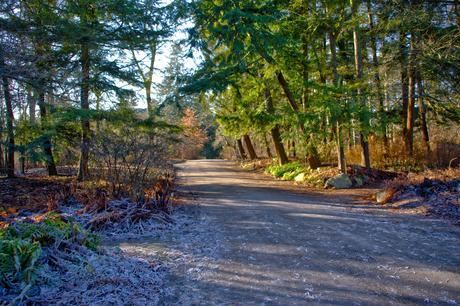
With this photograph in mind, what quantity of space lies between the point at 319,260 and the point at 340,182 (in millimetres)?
8191

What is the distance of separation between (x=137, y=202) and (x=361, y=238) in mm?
4608

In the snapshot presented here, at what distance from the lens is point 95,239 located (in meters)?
4.99

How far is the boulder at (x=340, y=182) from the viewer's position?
12.7 metres

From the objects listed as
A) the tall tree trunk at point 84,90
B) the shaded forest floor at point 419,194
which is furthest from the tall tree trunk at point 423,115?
the tall tree trunk at point 84,90

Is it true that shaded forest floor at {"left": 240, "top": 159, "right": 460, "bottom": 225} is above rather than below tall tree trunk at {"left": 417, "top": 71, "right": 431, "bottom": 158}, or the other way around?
below

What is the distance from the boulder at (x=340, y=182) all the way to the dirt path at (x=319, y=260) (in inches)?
171

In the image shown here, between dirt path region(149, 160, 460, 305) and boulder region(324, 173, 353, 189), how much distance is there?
4.35 m

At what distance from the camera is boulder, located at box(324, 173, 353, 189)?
1270cm

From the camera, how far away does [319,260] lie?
5.08 metres

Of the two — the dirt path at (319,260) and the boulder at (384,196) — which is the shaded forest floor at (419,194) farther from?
the dirt path at (319,260)

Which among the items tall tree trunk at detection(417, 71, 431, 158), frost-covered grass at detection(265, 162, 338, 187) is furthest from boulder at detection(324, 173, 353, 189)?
tall tree trunk at detection(417, 71, 431, 158)

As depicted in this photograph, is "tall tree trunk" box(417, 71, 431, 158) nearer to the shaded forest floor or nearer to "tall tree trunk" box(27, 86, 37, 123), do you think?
the shaded forest floor

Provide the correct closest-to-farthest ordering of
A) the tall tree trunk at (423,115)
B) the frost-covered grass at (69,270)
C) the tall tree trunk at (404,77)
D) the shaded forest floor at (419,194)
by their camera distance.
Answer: the frost-covered grass at (69,270)
the shaded forest floor at (419,194)
the tall tree trunk at (404,77)
the tall tree trunk at (423,115)

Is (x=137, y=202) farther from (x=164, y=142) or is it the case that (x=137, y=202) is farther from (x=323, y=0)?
(x=323, y=0)
